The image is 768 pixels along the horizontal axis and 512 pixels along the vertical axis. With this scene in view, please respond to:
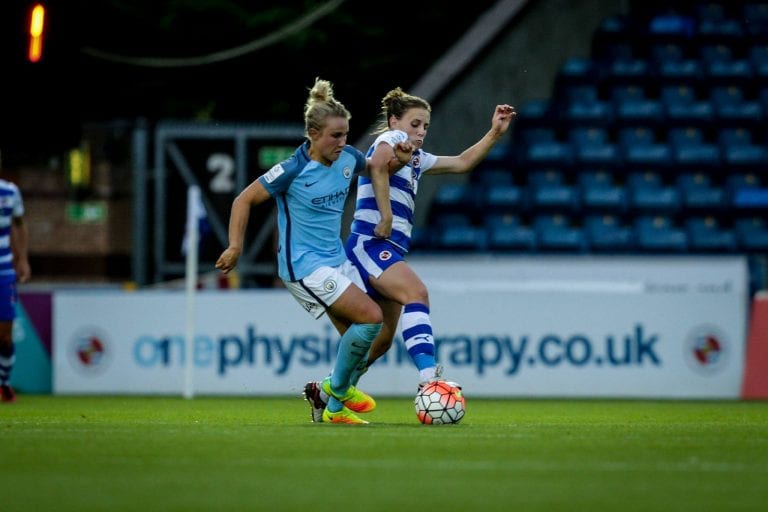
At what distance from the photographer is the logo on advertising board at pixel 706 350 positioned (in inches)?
591

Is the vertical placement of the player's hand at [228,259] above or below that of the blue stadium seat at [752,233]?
below

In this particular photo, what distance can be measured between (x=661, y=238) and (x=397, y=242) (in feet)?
35.3

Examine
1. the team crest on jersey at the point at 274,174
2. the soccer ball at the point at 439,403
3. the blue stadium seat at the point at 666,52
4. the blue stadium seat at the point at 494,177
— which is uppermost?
the blue stadium seat at the point at 666,52

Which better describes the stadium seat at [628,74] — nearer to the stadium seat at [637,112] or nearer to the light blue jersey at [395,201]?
the stadium seat at [637,112]

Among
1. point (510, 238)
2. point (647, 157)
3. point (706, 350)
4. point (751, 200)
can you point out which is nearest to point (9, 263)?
point (706, 350)

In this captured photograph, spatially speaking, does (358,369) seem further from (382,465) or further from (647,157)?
(647,157)

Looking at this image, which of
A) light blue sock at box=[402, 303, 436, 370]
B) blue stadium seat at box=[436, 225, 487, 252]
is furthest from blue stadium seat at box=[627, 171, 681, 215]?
light blue sock at box=[402, 303, 436, 370]

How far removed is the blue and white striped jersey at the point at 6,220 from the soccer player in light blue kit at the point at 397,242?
14.5 ft

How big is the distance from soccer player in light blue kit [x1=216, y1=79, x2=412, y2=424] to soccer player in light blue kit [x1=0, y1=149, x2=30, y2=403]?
462 centimetres

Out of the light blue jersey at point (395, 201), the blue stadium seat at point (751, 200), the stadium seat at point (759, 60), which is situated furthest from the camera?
the stadium seat at point (759, 60)

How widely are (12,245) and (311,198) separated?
5092 millimetres

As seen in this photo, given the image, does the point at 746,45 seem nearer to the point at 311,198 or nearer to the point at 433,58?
the point at 433,58

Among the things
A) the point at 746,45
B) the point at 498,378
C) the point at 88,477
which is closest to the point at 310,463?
the point at 88,477

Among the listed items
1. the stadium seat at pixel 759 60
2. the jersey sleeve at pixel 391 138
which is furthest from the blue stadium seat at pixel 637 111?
the jersey sleeve at pixel 391 138
